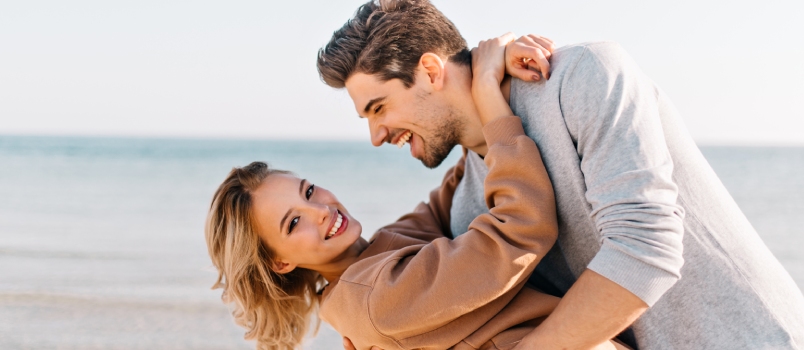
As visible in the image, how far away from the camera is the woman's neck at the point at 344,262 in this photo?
282cm

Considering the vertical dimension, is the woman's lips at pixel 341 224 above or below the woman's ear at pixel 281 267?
above

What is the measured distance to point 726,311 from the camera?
1991mm

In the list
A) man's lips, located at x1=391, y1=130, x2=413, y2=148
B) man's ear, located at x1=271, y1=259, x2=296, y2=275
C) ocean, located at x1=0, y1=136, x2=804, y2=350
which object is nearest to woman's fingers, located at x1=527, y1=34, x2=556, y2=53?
man's lips, located at x1=391, y1=130, x2=413, y2=148

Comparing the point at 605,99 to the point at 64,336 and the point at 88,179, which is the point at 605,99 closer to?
the point at 64,336

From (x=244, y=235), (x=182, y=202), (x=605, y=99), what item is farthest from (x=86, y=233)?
(x=605, y=99)

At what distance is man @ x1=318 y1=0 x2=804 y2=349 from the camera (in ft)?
6.05

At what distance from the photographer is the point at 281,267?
291cm

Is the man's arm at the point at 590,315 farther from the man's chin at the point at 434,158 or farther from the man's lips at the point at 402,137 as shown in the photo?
the man's lips at the point at 402,137

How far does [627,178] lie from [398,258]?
879 millimetres

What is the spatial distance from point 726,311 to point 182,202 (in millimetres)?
12174

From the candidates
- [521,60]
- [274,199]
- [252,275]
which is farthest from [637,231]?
[252,275]

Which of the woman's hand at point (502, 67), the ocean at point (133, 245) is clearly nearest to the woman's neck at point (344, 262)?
the woman's hand at point (502, 67)

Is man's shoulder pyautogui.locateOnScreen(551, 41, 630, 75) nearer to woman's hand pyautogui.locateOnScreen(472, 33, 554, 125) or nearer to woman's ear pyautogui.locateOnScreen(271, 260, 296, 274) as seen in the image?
woman's hand pyautogui.locateOnScreen(472, 33, 554, 125)

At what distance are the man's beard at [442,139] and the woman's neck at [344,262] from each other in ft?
1.55
